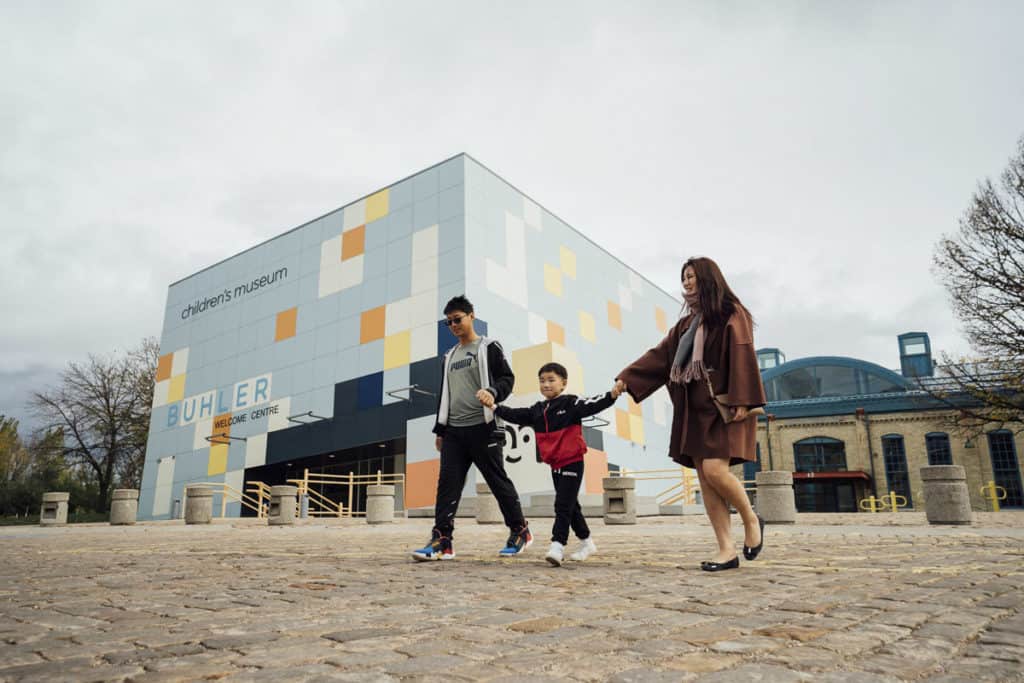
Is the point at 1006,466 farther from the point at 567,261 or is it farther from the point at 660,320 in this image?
the point at 567,261

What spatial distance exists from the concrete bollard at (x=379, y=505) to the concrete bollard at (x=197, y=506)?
3.96 m

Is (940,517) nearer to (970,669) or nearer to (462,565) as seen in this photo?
(462,565)

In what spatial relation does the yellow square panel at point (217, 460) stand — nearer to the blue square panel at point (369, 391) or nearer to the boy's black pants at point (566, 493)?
the blue square panel at point (369, 391)

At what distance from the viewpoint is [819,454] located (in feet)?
119

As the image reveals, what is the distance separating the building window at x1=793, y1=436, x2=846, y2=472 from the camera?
1416 inches

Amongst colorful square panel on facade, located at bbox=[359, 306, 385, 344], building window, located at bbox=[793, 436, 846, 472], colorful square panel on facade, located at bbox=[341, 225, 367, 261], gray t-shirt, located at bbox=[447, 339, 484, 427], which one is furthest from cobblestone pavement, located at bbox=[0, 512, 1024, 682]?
building window, located at bbox=[793, 436, 846, 472]

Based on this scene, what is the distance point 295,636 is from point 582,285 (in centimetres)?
2854

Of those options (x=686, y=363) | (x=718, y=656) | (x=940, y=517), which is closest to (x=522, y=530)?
(x=686, y=363)

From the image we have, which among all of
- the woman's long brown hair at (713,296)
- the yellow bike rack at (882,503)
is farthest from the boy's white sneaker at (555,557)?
the yellow bike rack at (882,503)

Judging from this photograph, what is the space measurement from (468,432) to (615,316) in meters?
27.6

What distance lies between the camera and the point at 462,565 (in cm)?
501

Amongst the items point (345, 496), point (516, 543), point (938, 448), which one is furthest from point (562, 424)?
point (938, 448)

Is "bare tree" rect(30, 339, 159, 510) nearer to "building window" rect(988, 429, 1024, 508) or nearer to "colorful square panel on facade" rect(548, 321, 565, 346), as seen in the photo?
"colorful square panel on facade" rect(548, 321, 565, 346)

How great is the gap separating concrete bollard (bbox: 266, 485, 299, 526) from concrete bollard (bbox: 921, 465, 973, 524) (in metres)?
12.5
